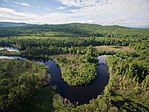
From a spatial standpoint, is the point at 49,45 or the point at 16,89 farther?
the point at 49,45

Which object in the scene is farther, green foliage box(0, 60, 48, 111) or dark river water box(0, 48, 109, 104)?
dark river water box(0, 48, 109, 104)

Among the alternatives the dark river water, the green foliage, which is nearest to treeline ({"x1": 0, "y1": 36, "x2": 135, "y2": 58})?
the dark river water

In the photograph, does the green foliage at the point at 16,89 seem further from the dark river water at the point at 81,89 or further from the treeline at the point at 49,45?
the treeline at the point at 49,45

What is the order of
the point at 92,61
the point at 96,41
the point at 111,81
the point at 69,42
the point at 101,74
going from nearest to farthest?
1. the point at 111,81
2. the point at 101,74
3. the point at 92,61
4. the point at 69,42
5. the point at 96,41

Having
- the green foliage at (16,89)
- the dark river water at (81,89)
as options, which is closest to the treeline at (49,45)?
the dark river water at (81,89)

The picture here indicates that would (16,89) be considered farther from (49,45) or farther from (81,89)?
(49,45)

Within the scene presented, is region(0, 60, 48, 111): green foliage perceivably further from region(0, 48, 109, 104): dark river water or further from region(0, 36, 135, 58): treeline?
region(0, 36, 135, 58): treeline

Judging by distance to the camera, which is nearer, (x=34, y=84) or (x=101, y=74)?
(x=34, y=84)

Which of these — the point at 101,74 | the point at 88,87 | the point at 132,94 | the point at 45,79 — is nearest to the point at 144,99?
the point at 132,94

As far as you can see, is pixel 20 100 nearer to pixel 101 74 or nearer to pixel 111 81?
pixel 111 81

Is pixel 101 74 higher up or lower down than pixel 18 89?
lower down

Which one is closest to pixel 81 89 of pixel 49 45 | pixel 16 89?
pixel 16 89
